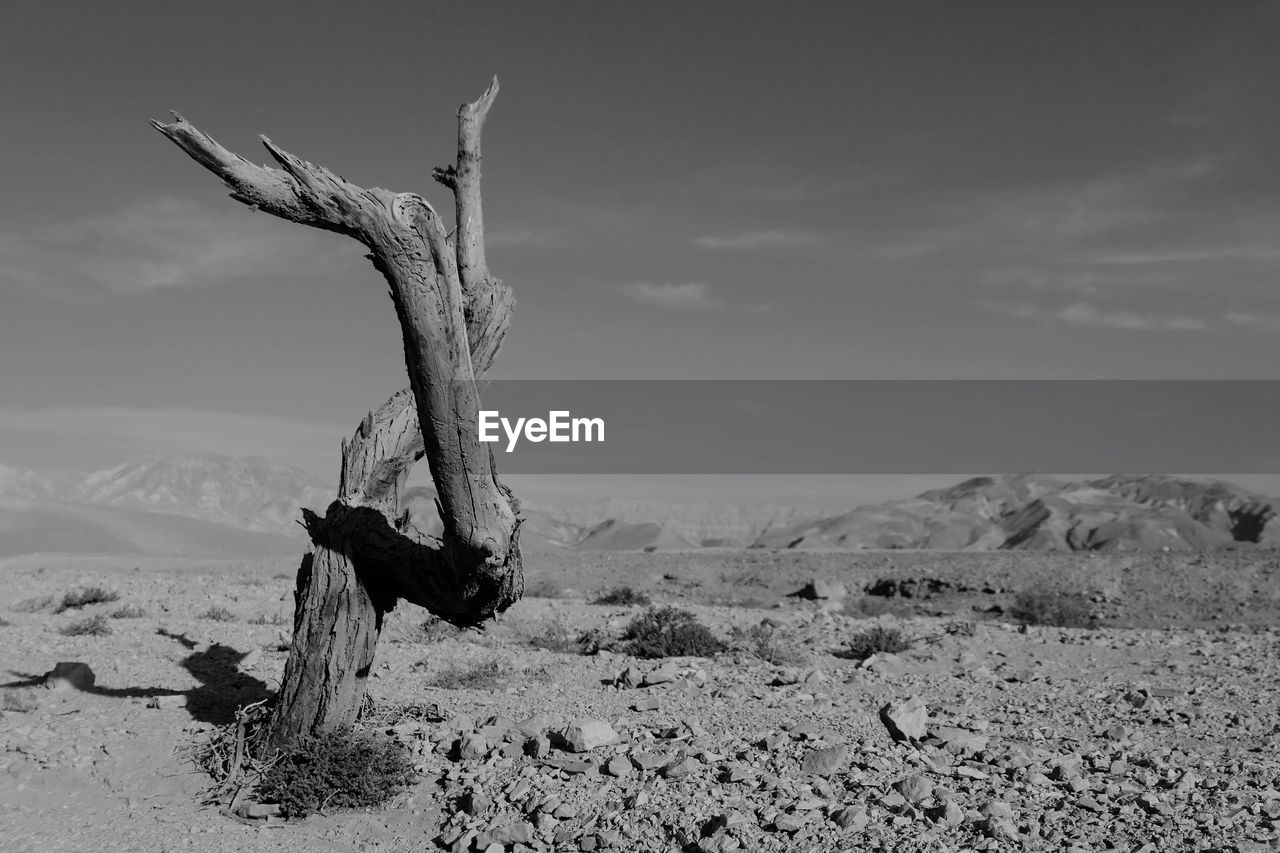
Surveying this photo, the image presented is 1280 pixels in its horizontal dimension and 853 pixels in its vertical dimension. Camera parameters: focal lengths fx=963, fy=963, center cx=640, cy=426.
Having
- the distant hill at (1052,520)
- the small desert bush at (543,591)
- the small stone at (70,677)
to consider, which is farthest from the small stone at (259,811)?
the distant hill at (1052,520)

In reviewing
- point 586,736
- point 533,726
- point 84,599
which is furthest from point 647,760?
point 84,599

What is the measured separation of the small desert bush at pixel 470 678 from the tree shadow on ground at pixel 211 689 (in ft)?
5.72

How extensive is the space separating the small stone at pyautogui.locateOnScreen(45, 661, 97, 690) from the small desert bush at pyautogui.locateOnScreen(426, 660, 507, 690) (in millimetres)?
3338

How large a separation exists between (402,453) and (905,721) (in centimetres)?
464

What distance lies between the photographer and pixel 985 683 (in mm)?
10570

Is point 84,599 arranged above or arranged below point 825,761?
Result: below

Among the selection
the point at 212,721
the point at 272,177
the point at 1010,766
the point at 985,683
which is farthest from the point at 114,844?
the point at 985,683

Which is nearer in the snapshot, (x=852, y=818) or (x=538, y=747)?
(x=852, y=818)

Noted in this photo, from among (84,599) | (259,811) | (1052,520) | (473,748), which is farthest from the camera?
(1052,520)

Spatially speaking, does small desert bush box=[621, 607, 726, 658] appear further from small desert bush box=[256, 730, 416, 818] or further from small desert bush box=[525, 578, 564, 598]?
small desert bush box=[525, 578, 564, 598]

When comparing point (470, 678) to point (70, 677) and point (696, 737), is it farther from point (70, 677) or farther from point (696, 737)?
point (70, 677)

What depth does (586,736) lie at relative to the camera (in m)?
7.40

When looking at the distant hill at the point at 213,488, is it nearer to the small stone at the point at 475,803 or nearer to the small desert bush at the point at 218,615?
the small desert bush at the point at 218,615

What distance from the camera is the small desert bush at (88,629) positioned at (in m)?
12.4
